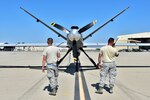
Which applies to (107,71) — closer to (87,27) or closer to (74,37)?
(74,37)

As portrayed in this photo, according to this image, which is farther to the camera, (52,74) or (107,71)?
(107,71)

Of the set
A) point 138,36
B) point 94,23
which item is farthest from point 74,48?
point 138,36

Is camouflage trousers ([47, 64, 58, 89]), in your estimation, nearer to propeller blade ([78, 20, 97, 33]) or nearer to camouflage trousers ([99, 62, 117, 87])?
camouflage trousers ([99, 62, 117, 87])

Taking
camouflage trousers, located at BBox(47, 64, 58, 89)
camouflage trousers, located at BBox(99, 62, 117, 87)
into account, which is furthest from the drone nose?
camouflage trousers, located at BBox(47, 64, 58, 89)

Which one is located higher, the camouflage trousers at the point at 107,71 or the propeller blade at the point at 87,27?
the propeller blade at the point at 87,27

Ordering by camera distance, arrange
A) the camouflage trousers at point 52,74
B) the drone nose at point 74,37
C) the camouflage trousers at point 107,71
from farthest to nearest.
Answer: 1. the drone nose at point 74,37
2. the camouflage trousers at point 107,71
3. the camouflage trousers at point 52,74

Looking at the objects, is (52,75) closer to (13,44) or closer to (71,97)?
(71,97)

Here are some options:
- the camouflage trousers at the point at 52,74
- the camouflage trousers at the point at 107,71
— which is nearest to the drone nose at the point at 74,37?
the camouflage trousers at the point at 107,71

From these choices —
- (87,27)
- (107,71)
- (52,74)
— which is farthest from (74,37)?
(52,74)

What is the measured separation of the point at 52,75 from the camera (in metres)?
10.2

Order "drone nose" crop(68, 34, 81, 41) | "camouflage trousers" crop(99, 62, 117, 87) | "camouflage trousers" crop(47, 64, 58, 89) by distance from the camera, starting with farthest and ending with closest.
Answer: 1. "drone nose" crop(68, 34, 81, 41)
2. "camouflage trousers" crop(99, 62, 117, 87)
3. "camouflage trousers" crop(47, 64, 58, 89)

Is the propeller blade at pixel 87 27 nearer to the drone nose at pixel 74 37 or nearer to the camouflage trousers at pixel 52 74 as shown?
the drone nose at pixel 74 37

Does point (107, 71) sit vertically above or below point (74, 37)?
below

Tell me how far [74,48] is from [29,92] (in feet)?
26.2
